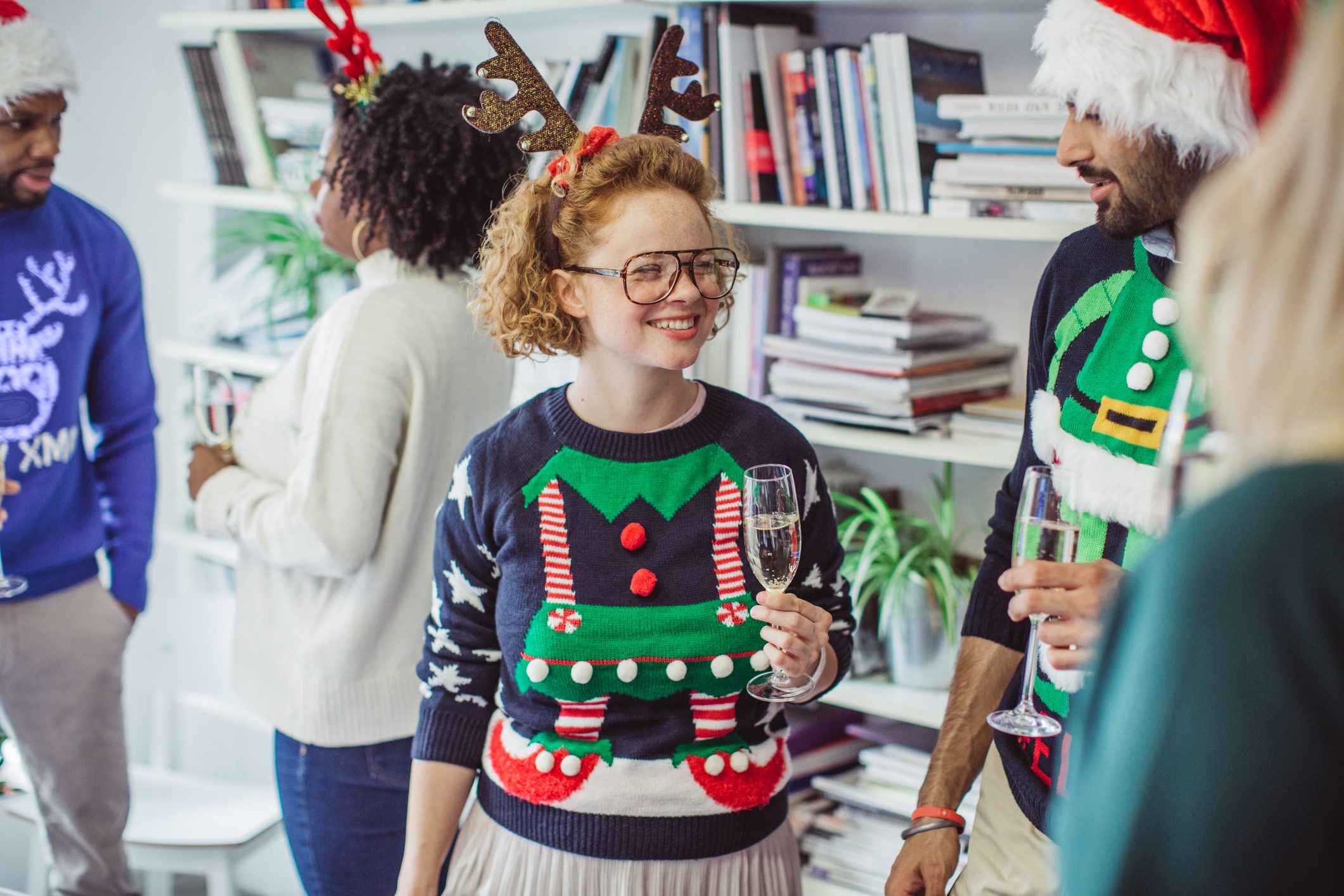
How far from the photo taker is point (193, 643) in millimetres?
3178

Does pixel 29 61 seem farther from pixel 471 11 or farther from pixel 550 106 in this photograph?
pixel 550 106

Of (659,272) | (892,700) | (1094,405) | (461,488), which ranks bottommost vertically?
(892,700)

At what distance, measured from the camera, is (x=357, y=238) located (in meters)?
1.83

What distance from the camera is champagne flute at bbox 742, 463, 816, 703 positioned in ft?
3.81

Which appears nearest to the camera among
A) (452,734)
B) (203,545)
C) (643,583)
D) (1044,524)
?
(1044,524)

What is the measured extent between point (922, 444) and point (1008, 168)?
0.47 m

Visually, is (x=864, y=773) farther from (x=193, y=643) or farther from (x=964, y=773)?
(x=193, y=643)

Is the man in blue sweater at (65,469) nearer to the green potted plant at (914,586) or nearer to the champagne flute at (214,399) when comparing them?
the champagne flute at (214,399)

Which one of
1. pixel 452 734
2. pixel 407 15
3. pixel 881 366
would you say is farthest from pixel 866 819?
pixel 407 15

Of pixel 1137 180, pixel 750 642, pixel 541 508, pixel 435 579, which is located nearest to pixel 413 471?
pixel 435 579

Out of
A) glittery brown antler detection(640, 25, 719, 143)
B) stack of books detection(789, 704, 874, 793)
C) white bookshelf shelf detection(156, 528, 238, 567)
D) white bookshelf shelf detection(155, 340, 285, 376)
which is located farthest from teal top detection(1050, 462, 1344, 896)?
white bookshelf shelf detection(156, 528, 238, 567)

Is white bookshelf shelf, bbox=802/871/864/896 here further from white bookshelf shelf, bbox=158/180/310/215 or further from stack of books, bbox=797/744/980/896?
white bookshelf shelf, bbox=158/180/310/215

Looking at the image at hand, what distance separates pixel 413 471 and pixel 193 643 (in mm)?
1831

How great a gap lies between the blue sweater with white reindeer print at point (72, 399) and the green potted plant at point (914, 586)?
53.5 inches
